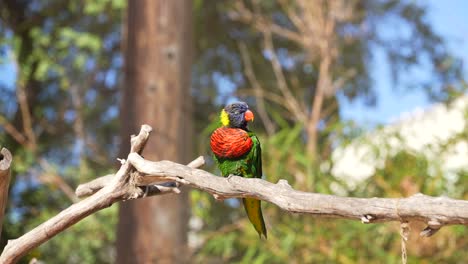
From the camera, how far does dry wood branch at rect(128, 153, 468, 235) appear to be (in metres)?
1.61

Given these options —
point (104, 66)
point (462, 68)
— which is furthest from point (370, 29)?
point (104, 66)

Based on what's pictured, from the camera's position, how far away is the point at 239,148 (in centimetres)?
190

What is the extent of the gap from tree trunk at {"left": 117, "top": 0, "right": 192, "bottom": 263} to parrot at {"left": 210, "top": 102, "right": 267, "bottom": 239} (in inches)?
78.7

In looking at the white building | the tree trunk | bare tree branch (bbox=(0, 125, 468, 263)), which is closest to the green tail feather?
bare tree branch (bbox=(0, 125, 468, 263))

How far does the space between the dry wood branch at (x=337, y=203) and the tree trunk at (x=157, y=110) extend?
2.20 metres

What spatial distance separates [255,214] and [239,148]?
0.19m

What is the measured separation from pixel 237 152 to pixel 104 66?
5.63 meters

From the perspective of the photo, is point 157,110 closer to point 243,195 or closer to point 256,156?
point 256,156

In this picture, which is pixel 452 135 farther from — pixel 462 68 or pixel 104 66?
pixel 104 66

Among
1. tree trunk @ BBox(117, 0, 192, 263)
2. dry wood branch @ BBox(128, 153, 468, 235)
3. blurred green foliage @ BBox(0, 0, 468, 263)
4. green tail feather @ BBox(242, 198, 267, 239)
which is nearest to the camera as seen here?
dry wood branch @ BBox(128, 153, 468, 235)

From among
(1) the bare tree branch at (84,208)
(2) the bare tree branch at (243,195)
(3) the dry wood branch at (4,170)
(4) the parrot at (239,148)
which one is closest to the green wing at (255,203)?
(4) the parrot at (239,148)

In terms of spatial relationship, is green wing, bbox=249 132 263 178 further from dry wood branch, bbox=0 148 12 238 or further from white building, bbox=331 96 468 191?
white building, bbox=331 96 468 191

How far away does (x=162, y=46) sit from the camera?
162 inches

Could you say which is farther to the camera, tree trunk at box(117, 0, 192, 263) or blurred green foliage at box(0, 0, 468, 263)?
blurred green foliage at box(0, 0, 468, 263)
